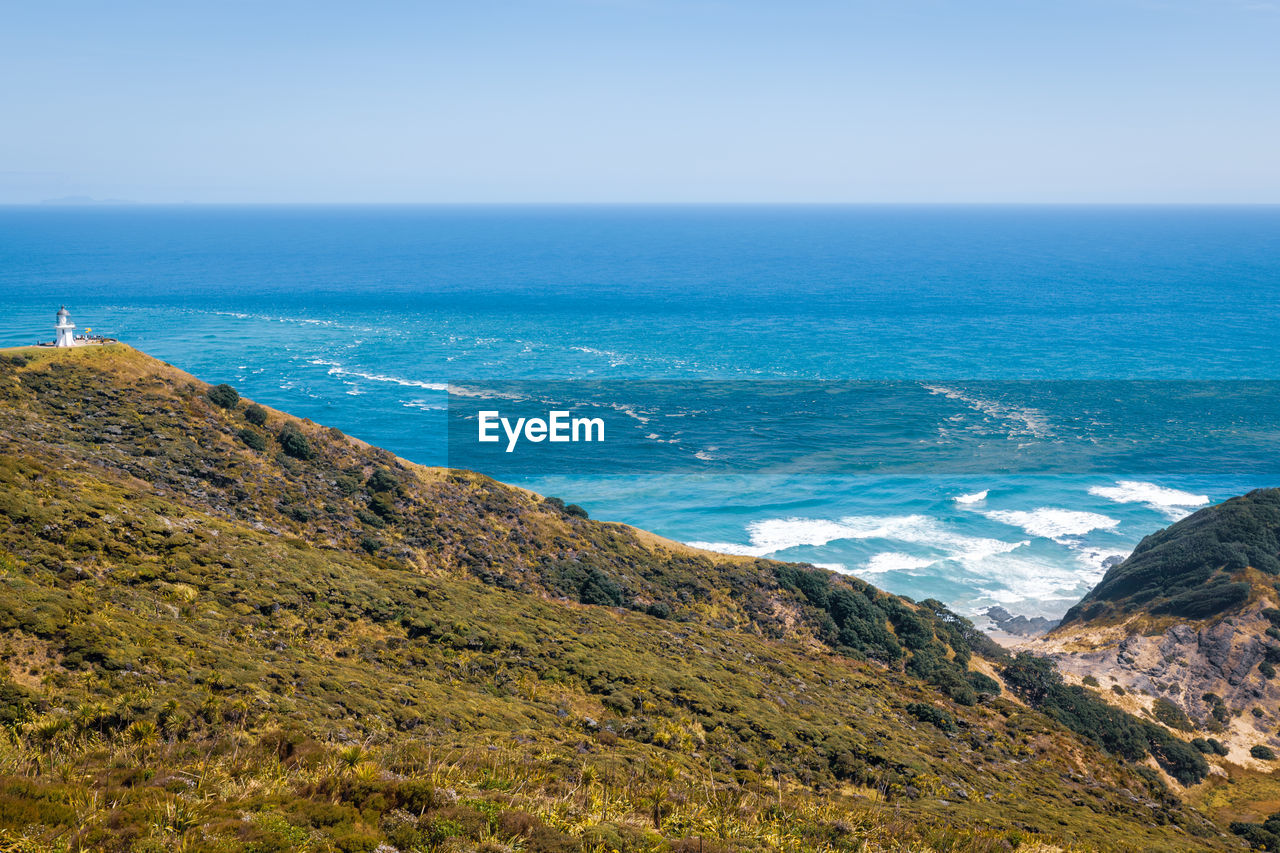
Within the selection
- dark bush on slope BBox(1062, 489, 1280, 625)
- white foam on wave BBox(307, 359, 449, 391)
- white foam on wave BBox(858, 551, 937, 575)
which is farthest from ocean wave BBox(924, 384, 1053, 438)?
white foam on wave BBox(307, 359, 449, 391)

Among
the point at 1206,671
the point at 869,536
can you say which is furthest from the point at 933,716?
the point at 869,536

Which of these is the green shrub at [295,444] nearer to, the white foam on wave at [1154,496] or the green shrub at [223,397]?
the green shrub at [223,397]

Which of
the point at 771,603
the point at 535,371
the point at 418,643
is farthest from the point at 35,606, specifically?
the point at 535,371

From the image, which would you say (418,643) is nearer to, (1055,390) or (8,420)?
(8,420)

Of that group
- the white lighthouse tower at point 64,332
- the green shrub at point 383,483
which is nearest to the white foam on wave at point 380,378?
the white lighthouse tower at point 64,332

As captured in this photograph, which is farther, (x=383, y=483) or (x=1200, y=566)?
(x=1200, y=566)

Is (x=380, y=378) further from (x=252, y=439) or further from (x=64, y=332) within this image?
(x=252, y=439)

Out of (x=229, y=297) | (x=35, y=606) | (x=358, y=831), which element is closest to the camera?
(x=358, y=831)

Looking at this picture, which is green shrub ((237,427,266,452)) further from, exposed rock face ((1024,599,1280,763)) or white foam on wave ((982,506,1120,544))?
white foam on wave ((982,506,1120,544))
